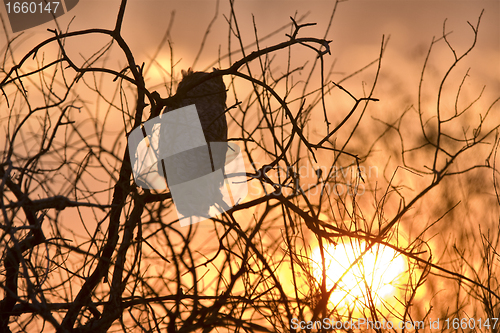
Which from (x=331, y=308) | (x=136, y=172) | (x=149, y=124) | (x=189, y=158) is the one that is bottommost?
(x=331, y=308)

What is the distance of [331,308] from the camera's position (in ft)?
6.63

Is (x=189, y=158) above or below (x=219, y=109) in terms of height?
below

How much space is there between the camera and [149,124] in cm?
218

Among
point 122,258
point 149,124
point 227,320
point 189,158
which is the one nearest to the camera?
point 227,320

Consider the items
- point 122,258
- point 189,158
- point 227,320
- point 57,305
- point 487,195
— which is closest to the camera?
point 227,320

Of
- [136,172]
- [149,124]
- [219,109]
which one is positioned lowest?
[136,172]

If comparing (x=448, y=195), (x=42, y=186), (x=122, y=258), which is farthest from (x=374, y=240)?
(x=448, y=195)

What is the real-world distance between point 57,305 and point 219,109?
279cm

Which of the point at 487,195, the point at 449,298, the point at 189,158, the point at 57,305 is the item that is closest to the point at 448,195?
the point at 487,195

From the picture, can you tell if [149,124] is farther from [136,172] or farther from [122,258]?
[122,258]

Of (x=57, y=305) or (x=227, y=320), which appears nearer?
(x=227, y=320)

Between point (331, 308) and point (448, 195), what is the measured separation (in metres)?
4.16

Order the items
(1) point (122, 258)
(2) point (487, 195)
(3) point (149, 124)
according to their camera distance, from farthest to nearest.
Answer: (2) point (487, 195)
(3) point (149, 124)
(1) point (122, 258)

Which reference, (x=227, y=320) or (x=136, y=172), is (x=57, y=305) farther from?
(x=227, y=320)
